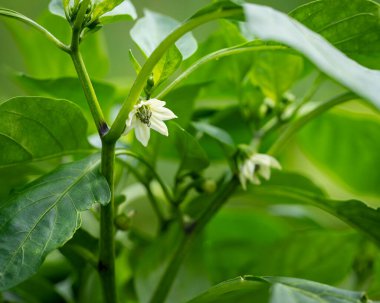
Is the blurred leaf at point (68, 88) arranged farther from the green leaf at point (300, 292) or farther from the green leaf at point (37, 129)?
the green leaf at point (300, 292)

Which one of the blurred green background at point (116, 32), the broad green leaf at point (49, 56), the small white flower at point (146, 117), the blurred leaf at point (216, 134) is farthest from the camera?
the blurred green background at point (116, 32)

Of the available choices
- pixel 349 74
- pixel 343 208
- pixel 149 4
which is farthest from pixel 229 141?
pixel 149 4

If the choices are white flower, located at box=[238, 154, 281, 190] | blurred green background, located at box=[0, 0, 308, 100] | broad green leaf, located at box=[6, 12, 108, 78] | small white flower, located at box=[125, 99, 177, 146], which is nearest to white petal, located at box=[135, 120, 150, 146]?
small white flower, located at box=[125, 99, 177, 146]

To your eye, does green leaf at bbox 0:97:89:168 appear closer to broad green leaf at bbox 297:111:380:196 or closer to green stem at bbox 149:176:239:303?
green stem at bbox 149:176:239:303

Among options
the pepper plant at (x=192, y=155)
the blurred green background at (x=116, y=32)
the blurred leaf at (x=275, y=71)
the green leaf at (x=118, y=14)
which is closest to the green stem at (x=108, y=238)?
the pepper plant at (x=192, y=155)

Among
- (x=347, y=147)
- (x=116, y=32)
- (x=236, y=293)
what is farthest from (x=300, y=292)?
(x=116, y=32)
